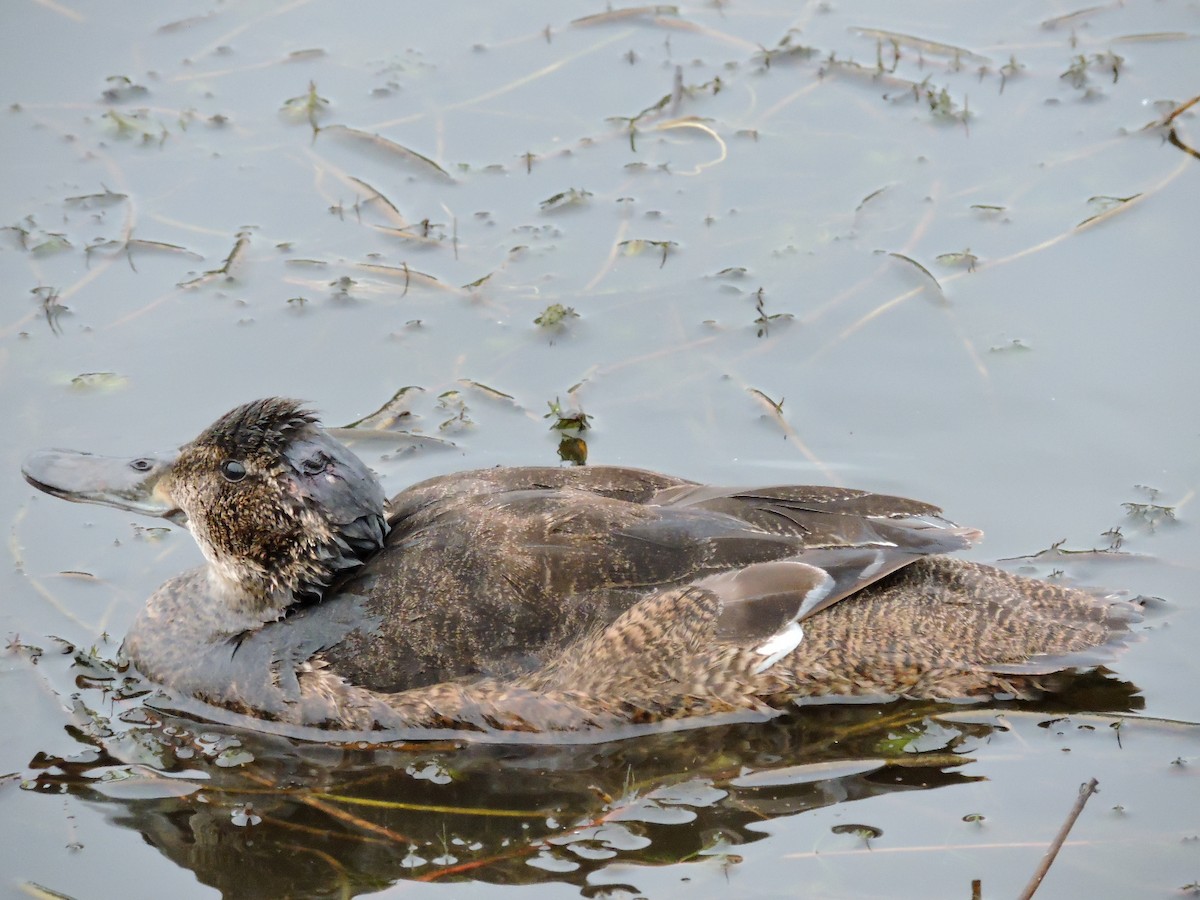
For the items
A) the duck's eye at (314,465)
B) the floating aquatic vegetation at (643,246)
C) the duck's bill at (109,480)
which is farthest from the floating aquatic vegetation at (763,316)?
the duck's bill at (109,480)

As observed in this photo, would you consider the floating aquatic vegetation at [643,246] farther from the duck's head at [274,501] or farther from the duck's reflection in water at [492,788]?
Result: the duck's reflection in water at [492,788]

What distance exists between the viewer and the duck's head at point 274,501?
6254 mm

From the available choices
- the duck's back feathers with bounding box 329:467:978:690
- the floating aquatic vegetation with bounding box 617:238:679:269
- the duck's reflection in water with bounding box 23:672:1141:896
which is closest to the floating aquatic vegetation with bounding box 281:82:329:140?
the floating aquatic vegetation with bounding box 617:238:679:269

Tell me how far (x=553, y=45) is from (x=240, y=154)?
228cm

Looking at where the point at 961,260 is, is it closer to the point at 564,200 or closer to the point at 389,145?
the point at 564,200

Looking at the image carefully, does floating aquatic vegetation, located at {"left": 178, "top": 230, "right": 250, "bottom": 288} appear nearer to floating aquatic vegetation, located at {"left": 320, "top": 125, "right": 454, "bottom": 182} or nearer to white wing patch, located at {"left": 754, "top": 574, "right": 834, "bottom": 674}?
floating aquatic vegetation, located at {"left": 320, "top": 125, "right": 454, "bottom": 182}

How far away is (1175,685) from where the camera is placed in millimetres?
6277

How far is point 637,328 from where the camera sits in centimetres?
838

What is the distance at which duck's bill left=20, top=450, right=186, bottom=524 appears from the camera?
661 centimetres

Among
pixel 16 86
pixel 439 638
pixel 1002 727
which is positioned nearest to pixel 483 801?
pixel 439 638

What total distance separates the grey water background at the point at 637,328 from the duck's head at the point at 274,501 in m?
0.71

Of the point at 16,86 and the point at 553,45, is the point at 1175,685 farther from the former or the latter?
the point at 16,86

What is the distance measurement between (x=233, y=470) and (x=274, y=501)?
0.72ft

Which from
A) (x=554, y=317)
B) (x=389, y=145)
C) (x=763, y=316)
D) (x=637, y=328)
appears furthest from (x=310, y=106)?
(x=763, y=316)
